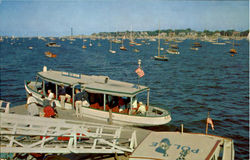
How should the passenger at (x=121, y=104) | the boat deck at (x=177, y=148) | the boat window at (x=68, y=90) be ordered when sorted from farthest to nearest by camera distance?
the boat window at (x=68, y=90) → the passenger at (x=121, y=104) → the boat deck at (x=177, y=148)

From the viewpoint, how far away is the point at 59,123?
356 inches

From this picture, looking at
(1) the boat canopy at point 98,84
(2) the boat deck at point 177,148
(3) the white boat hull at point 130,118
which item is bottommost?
(3) the white boat hull at point 130,118

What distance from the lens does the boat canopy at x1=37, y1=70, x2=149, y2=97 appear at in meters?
16.6

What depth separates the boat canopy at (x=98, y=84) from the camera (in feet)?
54.4

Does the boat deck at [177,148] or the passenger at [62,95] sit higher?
the boat deck at [177,148]

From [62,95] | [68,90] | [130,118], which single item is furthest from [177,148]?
[68,90]

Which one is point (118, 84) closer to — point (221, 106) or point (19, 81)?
point (221, 106)

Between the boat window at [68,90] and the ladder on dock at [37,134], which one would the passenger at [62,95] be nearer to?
the boat window at [68,90]

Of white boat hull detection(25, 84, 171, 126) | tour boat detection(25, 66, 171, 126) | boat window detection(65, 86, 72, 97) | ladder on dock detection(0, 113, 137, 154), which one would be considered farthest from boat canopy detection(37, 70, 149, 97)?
ladder on dock detection(0, 113, 137, 154)

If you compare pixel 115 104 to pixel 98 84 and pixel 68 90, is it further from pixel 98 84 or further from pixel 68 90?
pixel 68 90

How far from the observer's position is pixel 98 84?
18.3 metres

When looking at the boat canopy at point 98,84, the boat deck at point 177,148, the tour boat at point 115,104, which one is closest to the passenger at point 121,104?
the tour boat at point 115,104

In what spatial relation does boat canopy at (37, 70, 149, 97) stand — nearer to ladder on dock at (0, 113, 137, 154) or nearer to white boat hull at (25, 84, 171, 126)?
white boat hull at (25, 84, 171, 126)

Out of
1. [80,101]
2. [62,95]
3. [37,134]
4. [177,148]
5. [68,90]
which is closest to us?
[37,134]
